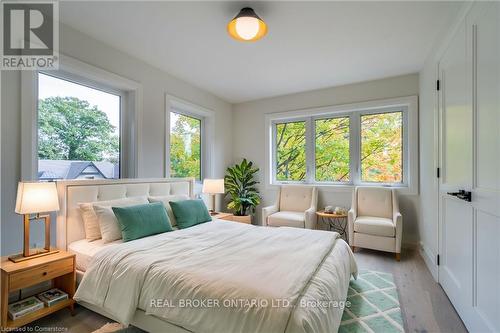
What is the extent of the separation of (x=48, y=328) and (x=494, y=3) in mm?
3817

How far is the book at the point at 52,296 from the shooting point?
1.84 metres

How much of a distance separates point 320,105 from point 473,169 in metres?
2.82

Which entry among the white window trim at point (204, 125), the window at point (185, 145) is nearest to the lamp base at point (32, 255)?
the window at point (185, 145)

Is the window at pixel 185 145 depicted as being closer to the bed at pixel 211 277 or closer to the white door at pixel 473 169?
the bed at pixel 211 277

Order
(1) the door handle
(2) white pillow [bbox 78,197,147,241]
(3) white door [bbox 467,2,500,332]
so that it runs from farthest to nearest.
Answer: (2) white pillow [bbox 78,197,147,241] < (1) the door handle < (3) white door [bbox 467,2,500,332]

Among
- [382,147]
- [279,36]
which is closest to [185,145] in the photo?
[279,36]

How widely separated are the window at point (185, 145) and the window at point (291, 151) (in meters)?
1.61

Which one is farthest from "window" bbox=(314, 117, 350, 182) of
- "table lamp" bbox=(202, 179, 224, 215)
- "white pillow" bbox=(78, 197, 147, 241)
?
"white pillow" bbox=(78, 197, 147, 241)

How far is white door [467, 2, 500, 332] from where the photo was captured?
1.44 m

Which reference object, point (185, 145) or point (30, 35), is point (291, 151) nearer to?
point (185, 145)

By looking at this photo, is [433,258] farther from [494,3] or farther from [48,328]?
[48,328]

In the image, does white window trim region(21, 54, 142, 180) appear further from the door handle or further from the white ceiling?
the door handle

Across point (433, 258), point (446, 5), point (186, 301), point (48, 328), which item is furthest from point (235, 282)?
point (446, 5)

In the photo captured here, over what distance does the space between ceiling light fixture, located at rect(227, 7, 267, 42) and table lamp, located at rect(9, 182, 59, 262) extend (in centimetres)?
208
